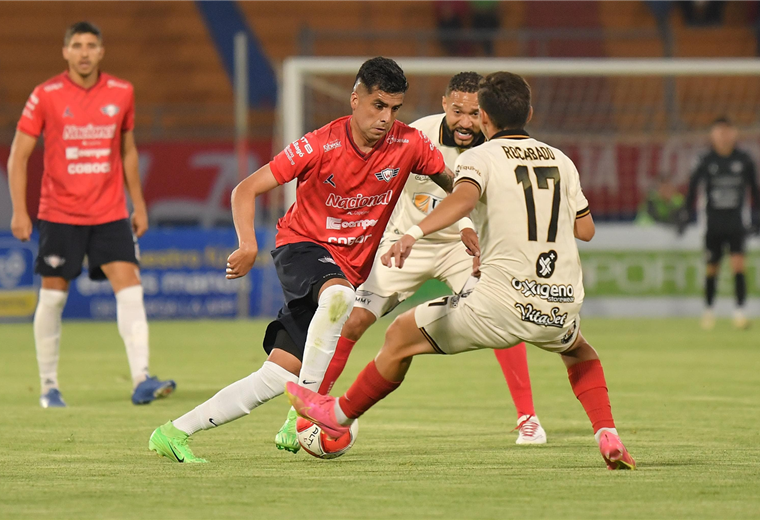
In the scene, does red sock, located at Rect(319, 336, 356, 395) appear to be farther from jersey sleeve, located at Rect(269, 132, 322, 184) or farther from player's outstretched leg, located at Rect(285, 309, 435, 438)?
jersey sleeve, located at Rect(269, 132, 322, 184)

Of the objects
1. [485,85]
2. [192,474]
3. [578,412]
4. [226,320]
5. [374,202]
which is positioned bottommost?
[226,320]

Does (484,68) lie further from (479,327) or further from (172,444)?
(172,444)

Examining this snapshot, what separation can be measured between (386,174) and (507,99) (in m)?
0.69

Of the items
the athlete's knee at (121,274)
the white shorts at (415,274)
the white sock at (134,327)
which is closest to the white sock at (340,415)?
the white shorts at (415,274)

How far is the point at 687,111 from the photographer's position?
1909 cm

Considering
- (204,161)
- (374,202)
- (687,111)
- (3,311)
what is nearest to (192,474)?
(374,202)

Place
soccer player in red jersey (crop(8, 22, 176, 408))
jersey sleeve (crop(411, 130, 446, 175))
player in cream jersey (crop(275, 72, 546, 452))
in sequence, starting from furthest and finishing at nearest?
soccer player in red jersey (crop(8, 22, 176, 408)) → player in cream jersey (crop(275, 72, 546, 452)) → jersey sleeve (crop(411, 130, 446, 175))

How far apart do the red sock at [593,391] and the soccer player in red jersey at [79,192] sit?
3297mm

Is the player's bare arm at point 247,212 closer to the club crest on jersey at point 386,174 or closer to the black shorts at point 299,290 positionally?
the black shorts at point 299,290

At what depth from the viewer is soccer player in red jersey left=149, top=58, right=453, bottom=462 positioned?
5.09 meters

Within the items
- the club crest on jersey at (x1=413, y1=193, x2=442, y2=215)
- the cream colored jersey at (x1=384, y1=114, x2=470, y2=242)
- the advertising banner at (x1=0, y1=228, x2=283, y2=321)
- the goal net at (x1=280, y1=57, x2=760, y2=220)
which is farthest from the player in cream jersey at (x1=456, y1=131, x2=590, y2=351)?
the advertising banner at (x1=0, y1=228, x2=283, y2=321)

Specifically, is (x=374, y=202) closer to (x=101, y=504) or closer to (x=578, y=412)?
(x=101, y=504)

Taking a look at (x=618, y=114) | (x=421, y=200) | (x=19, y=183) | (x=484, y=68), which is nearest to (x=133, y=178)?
(x=19, y=183)

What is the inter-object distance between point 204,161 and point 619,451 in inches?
562
